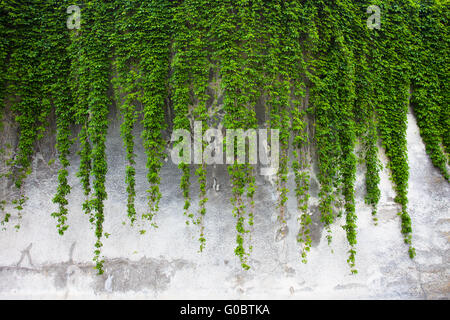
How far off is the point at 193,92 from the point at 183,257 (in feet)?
8.24

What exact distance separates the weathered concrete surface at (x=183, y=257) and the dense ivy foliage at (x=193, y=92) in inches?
6.6

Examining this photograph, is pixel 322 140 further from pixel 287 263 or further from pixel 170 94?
pixel 170 94

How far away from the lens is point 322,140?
3.97m

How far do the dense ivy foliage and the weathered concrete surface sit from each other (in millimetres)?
168

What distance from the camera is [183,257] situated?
388 centimetres

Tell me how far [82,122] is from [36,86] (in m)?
0.94

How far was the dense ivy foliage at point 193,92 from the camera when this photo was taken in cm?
379

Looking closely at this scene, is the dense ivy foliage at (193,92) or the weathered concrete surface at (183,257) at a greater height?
the dense ivy foliage at (193,92)

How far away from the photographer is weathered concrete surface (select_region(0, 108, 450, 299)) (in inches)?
151

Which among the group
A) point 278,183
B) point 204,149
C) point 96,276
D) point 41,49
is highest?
point 41,49

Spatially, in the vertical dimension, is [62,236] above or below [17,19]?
below

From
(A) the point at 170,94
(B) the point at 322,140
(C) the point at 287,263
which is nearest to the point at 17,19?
(A) the point at 170,94

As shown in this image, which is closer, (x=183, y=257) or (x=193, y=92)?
(x=183, y=257)

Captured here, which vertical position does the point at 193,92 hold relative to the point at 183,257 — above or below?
above
